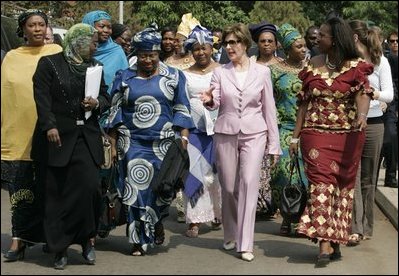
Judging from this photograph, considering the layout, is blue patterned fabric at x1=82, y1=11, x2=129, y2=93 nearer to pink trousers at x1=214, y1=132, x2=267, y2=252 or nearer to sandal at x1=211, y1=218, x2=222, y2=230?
pink trousers at x1=214, y1=132, x2=267, y2=252

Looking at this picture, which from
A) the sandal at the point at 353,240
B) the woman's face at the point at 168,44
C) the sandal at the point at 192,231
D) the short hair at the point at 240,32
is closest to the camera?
the short hair at the point at 240,32

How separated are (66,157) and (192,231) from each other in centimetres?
216

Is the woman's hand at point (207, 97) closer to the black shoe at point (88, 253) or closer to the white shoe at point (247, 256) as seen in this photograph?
the white shoe at point (247, 256)

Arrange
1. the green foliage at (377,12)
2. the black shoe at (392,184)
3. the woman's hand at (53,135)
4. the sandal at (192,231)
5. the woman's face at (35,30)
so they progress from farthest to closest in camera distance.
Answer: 1. the green foliage at (377,12)
2. the black shoe at (392,184)
3. the sandal at (192,231)
4. the woman's face at (35,30)
5. the woman's hand at (53,135)

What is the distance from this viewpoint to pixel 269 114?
782cm

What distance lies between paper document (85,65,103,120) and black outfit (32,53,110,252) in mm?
39

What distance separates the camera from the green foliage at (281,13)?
44281mm

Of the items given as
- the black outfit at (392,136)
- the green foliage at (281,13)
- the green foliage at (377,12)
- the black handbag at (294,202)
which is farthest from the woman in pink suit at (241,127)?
Result: the green foliage at (281,13)

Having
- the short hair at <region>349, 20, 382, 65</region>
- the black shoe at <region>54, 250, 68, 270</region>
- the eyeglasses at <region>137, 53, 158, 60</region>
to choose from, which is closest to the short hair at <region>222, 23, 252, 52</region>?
the eyeglasses at <region>137, 53, 158, 60</region>

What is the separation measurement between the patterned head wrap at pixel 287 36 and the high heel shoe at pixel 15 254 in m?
3.38

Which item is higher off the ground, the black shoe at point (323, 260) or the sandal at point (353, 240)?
the black shoe at point (323, 260)

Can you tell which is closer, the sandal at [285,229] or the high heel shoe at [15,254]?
the high heel shoe at [15,254]

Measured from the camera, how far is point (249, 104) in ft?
25.6

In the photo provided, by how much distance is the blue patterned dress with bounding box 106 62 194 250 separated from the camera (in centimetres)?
766
